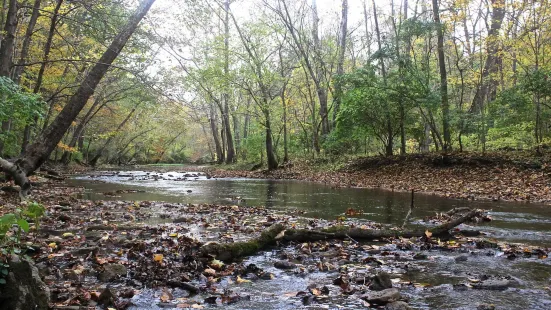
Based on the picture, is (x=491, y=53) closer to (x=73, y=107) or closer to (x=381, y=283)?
(x=73, y=107)

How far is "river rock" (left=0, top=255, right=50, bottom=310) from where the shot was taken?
253cm

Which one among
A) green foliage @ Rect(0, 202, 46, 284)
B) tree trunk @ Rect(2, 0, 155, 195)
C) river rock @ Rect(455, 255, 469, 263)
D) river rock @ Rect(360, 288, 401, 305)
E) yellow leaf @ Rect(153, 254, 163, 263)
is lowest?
river rock @ Rect(360, 288, 401, 305)

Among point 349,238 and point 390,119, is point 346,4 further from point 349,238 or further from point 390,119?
point 349,238

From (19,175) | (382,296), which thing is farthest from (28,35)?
(382,296)

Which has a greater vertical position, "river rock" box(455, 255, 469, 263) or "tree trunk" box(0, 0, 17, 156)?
"tree trunk" box(0, 0, 17, 156)

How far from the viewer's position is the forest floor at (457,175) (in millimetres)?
12344

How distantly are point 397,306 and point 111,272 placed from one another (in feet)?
9.42

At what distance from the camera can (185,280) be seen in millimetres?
3971

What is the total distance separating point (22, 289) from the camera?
2627 mm

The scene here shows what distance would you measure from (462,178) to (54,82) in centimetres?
1963

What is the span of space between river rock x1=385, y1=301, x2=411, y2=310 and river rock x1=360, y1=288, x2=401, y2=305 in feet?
0.18

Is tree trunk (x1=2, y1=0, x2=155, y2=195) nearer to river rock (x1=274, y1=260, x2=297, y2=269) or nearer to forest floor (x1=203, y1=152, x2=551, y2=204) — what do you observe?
river rock (x1=274, y1=260, x2=297, y2=269)

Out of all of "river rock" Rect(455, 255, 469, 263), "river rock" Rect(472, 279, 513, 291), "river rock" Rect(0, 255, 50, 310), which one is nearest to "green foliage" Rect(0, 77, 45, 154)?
"river rock" Rect(0, 255, 50, 310)

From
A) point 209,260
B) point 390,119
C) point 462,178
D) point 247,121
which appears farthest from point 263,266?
point 247,121
